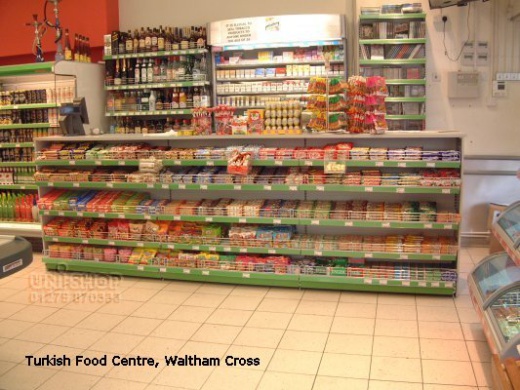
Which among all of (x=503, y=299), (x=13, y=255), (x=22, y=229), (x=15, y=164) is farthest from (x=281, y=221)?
(x=15, y=164)

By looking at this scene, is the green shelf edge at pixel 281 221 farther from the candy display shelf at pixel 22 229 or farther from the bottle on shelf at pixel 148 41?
the bottle on shelf at pixel 148 41

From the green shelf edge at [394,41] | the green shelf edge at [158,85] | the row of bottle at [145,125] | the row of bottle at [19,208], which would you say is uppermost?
the green shelf edge at [394,41]

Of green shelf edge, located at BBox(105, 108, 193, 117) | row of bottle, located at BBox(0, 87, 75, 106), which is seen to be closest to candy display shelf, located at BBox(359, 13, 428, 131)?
green shelf edge, located at BBox(105, 108, 193, 117)

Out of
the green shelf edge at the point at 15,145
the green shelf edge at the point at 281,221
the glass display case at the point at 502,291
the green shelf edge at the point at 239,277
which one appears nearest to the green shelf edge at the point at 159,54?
the green shelf edge at the point at 15,145

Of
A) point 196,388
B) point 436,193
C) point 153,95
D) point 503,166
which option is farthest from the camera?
point 153,95

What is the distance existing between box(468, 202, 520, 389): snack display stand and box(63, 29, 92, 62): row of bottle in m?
6.12

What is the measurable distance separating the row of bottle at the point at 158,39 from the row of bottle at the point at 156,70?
19cm

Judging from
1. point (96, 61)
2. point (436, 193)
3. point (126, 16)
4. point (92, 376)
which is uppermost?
point (126, 16)

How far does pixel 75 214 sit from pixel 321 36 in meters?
3.86

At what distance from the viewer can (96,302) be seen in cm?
525

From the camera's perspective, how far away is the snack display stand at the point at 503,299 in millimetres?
2949

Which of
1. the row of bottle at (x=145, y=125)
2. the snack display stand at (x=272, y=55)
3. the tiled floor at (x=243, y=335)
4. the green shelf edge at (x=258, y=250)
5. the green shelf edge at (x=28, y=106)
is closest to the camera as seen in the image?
the tiled floor at (x=243, y=335)

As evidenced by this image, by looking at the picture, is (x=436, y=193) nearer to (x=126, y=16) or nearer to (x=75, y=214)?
(x=75, y=214)

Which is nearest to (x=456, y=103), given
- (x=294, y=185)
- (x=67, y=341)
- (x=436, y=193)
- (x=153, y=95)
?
→ (x=436, y=193)
